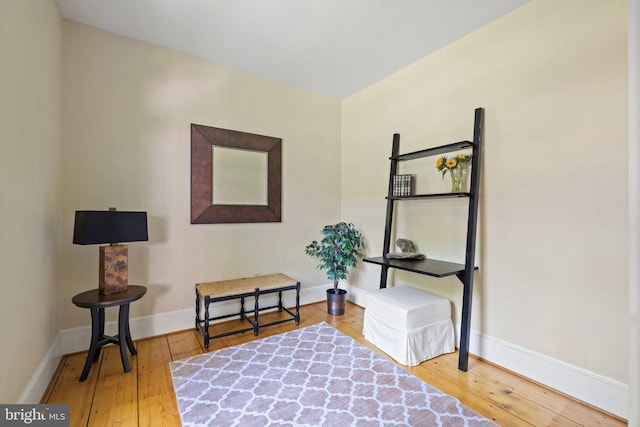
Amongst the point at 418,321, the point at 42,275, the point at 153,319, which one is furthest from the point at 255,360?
the point at 42,275

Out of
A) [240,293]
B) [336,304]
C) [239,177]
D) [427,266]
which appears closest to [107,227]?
[240,293]

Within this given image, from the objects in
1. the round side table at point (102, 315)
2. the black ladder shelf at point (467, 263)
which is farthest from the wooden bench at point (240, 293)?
the black ladder shelf at point (467, 263)

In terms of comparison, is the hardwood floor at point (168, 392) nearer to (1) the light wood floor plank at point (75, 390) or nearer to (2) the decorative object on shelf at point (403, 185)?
(1) the light wood floor plank at point (75, 390)

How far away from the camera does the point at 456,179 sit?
8.00 feet

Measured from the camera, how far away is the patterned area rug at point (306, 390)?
1.65m

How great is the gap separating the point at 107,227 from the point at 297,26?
7.18ft

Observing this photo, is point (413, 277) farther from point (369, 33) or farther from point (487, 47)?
point (369, 33)

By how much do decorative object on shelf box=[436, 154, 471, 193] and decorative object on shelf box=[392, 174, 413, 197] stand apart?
1.33 feet

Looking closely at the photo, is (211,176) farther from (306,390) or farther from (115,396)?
(306,390)

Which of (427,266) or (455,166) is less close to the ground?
(455,166)

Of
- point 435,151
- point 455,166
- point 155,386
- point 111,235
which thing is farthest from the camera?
point 435,151

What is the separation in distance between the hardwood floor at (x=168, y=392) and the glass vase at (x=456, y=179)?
141 cm

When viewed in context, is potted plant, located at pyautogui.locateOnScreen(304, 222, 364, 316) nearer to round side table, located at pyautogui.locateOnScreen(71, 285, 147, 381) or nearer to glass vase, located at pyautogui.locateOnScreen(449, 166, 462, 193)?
glass vase, located at pyautogui.locateOnScreen(449, 166, 462, 193)

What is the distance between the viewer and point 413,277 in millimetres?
2939
